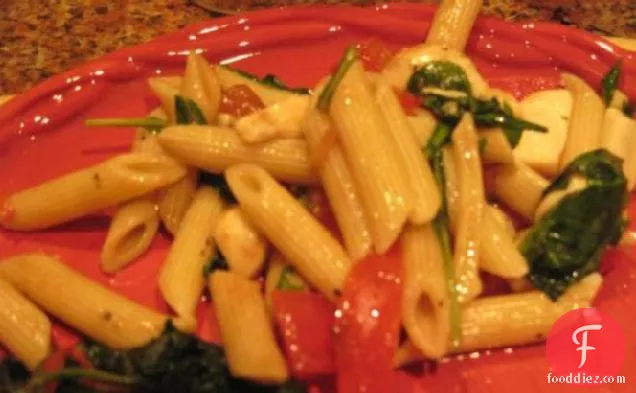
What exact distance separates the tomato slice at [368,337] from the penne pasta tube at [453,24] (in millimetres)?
648

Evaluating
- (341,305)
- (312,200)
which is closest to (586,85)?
(312,200)

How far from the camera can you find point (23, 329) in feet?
4.79

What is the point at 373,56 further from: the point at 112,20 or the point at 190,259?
the point at 112,20

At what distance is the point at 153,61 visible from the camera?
186cm

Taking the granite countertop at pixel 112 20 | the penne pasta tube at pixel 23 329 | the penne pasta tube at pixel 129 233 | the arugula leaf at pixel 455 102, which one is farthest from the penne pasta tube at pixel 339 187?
the granite countertop at pixel 112 20

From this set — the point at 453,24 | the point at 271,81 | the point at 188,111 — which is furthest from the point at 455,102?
the point at 188,111

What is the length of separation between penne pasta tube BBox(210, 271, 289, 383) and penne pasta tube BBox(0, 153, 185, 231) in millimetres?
235

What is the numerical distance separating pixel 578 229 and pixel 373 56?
23.6 inches

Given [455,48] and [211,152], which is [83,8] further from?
[455,48]

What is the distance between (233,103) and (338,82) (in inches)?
10.3

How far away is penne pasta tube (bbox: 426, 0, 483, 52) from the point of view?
1.81 meters

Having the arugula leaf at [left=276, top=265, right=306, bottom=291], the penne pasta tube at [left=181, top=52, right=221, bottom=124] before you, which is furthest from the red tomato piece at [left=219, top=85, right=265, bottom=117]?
the arugula leaf at [left=276, top=265, right=306, bottom=291]

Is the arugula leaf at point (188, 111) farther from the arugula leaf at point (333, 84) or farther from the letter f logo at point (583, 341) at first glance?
the letter f logo at point (583, 341)

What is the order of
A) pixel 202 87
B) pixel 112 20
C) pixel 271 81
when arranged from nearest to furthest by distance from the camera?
pixel 202 87, pixel 271 81, pixel 112 20
